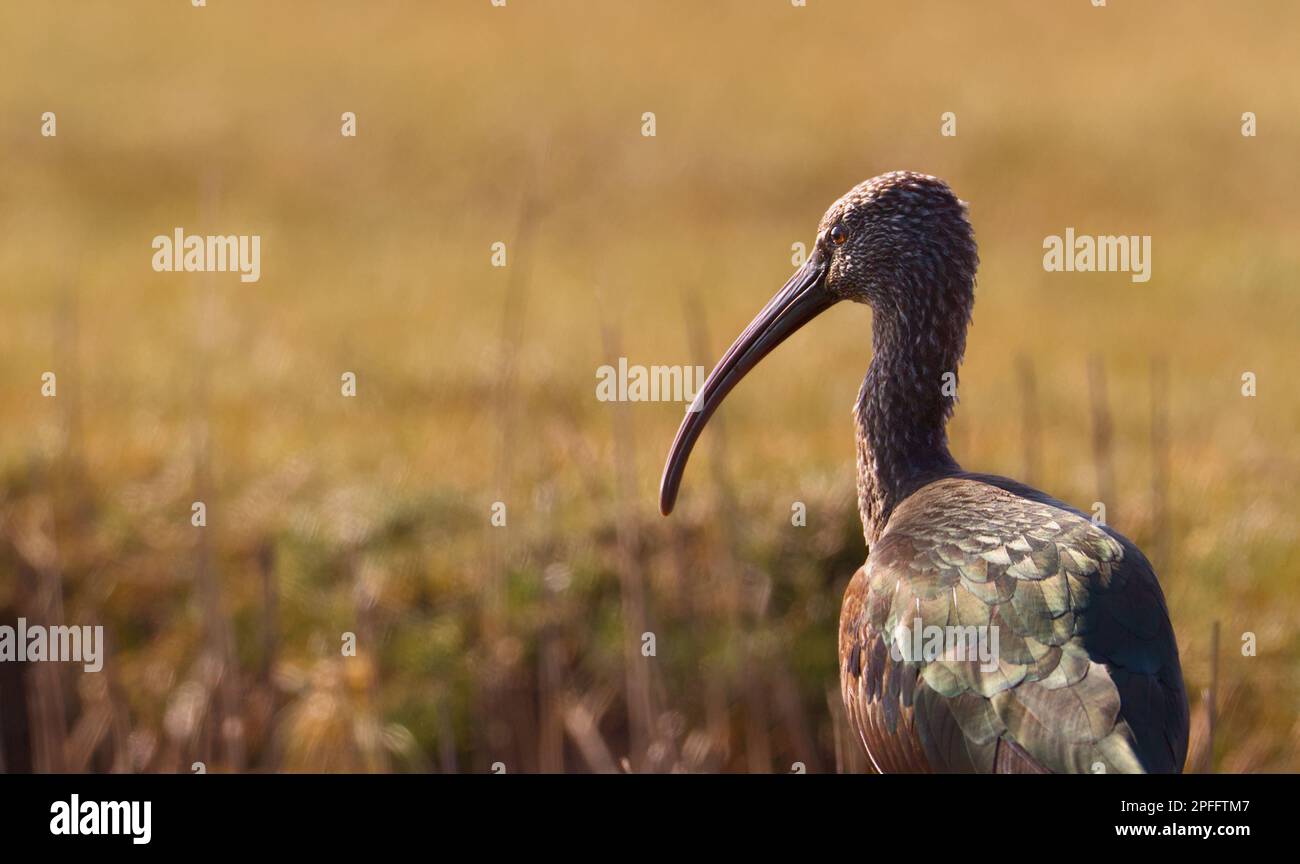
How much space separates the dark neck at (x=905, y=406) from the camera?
5.56 metres

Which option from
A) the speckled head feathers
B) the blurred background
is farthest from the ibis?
the blurred background

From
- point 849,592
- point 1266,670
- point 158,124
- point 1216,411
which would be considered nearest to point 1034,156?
point 1216,411

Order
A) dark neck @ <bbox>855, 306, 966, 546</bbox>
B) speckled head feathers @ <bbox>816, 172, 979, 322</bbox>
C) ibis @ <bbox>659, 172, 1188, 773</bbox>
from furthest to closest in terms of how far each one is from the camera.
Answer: dark neck @ <bbox>855, 306, 966, 546</bbox> < speckled head feathers @ <bbox>816, 172, 979, 322</bbox> < ibis @ <bbox>659, 172, 1188, 773</bbox>

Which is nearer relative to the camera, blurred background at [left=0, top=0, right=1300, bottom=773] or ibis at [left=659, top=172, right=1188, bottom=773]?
ibis at [left=659, top=172, right=1188, bottom=773]

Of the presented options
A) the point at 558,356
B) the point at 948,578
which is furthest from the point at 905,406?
the point at 558,356

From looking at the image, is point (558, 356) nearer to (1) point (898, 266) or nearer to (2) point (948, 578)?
(1) point (898, 266)

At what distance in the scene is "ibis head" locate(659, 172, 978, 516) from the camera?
546 centimetres

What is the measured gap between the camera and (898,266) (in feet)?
18.0

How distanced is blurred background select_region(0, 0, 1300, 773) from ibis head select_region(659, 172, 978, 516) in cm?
139

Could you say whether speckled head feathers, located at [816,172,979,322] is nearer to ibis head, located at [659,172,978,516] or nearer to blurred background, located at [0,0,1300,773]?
ibis head, located at [659,172,978,516]

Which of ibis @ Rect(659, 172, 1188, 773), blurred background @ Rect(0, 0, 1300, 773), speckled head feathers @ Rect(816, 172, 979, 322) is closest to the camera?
ibis @ Rect(659, 172, 1188, 773)

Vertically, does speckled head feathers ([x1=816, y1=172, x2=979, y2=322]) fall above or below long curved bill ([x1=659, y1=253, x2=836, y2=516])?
above

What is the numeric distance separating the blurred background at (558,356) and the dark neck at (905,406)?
3.35 feet
